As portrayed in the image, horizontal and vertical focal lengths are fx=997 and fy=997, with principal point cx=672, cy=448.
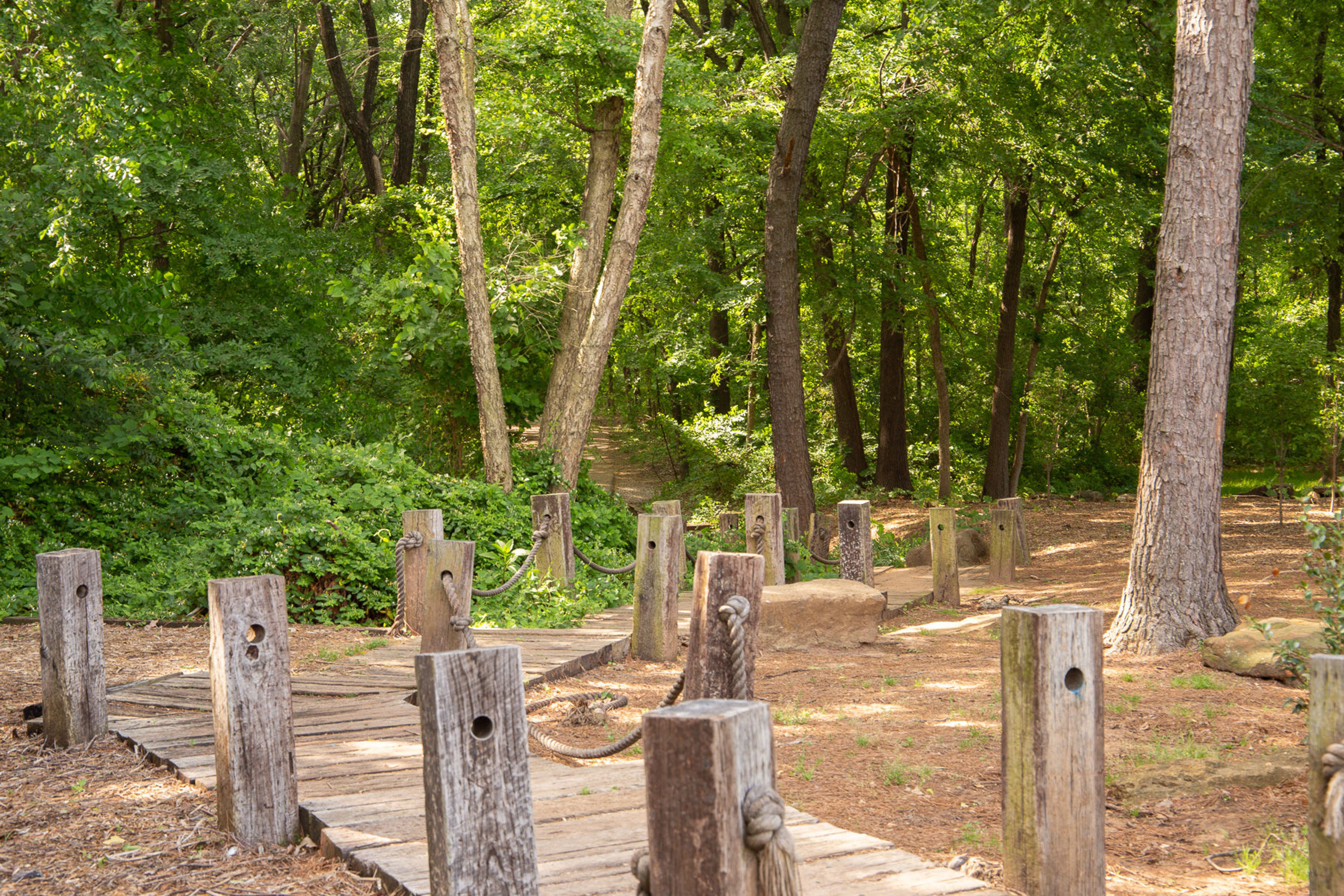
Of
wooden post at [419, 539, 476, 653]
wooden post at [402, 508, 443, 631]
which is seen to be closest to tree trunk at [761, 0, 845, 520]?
wooden post at [402, 508, 443, 631]

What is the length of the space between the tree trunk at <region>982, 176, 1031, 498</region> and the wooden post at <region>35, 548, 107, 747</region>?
58.4 ft

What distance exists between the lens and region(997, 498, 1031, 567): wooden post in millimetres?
13797

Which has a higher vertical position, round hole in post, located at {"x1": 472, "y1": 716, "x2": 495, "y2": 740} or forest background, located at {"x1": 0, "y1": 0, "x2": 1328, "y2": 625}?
forest background, located at {"x1": 0, "y1": 0, "x2": 1328, "y2": 625}

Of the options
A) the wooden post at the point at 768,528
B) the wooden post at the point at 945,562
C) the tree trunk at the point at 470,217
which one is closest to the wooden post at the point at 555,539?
the wooden post at the point at 768,528

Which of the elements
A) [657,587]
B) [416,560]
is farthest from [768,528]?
[416,560]

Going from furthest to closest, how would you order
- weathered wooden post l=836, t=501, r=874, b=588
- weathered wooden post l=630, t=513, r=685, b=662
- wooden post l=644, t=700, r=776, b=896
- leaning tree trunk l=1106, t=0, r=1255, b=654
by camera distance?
weathered wooden post l=836, t=501, r=874, b=588
leaning tree trunk l=1106, t=0, r=1255, b=654
weathered wooden post l=630, t=513, r=685, b=662
wooden post l=644, t=700, r=776, b=896

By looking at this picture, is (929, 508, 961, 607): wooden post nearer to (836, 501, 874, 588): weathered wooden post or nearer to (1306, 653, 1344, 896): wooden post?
(836, 501, 874, 588): weathered wooden post

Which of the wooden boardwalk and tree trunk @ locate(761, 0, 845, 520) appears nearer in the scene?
the wooden boardwalk

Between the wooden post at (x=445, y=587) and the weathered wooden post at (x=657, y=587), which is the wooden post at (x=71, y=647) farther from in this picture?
the weathered wooden post at (x=657, y=587)

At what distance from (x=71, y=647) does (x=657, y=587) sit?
4040mm

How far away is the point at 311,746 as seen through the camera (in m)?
5.19

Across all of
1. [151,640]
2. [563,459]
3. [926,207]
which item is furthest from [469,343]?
[926,207]

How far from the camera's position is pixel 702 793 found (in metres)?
2.09

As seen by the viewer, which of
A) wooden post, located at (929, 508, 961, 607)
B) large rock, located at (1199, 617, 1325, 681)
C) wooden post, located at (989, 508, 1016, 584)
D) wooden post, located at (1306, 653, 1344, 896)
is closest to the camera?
wooden post, located at (1306, 653, 1344, 896)
